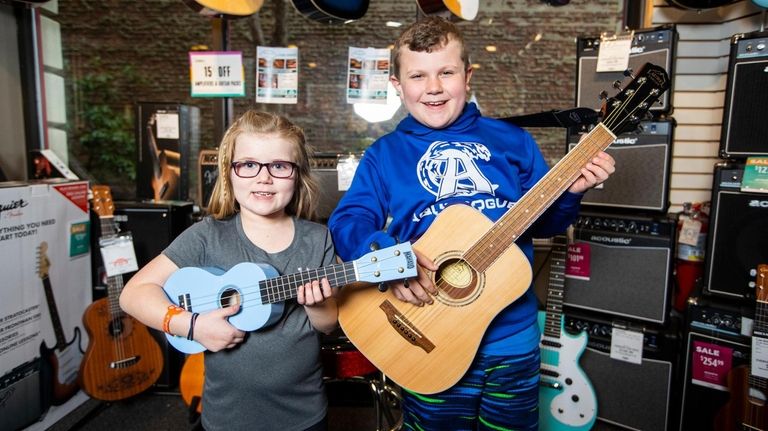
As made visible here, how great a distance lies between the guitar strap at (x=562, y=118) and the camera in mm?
1354

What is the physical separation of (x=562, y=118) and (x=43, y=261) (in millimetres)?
2296

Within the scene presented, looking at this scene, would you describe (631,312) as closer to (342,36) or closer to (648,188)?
(648,188)

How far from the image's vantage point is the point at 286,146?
1.25m

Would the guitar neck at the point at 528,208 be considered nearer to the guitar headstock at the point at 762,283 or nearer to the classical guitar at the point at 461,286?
the classical guitar at the point at 461,286

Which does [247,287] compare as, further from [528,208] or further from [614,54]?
[614,54]

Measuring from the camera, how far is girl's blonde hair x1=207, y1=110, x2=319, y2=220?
1257mm

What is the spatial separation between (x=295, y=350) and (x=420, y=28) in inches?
36.6

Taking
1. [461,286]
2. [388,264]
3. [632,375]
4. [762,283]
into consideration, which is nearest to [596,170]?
[461,286]

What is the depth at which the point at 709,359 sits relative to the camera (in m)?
1.98

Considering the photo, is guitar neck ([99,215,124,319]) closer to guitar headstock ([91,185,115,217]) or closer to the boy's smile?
guitar headstock ([91,185,115,217])

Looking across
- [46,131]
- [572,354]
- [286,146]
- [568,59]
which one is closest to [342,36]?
[568,59]

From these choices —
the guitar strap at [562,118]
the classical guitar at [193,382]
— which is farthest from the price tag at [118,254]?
the guitar strap at [562,118]

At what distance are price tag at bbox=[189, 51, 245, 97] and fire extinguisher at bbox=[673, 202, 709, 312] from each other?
2.47 meters

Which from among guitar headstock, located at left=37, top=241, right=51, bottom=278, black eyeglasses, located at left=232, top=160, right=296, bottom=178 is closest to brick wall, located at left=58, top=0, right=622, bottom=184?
guitar headstock, located at left=37, top=241, right=51, bottom=278
